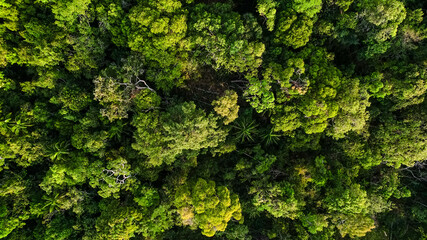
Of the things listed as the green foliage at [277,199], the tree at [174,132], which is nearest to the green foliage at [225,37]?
the tree at [174,132]

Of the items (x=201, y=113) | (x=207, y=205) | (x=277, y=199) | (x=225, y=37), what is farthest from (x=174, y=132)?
(x=277, y=199)

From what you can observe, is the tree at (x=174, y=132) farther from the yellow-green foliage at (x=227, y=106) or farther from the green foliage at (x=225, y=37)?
the green foliage at (x=225, y=37)

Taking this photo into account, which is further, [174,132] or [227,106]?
[227,106]

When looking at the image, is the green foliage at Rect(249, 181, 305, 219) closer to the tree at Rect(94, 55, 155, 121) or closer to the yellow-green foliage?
the yellow-green foliage

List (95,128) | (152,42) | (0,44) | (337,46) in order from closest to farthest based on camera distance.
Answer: (152,42)
(0,44)
(95,128)
(337,46)

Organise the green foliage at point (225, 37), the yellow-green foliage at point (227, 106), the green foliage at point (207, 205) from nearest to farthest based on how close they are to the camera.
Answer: the green foliage at point (207, 205)
the yellow-green foliage at point (227, 106)
the green foliage at point (225, 37)

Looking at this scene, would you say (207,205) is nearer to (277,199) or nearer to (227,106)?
(277,199)

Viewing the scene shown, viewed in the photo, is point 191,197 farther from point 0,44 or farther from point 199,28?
point 0,44

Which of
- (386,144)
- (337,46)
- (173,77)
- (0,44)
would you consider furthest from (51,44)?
(386,144)
